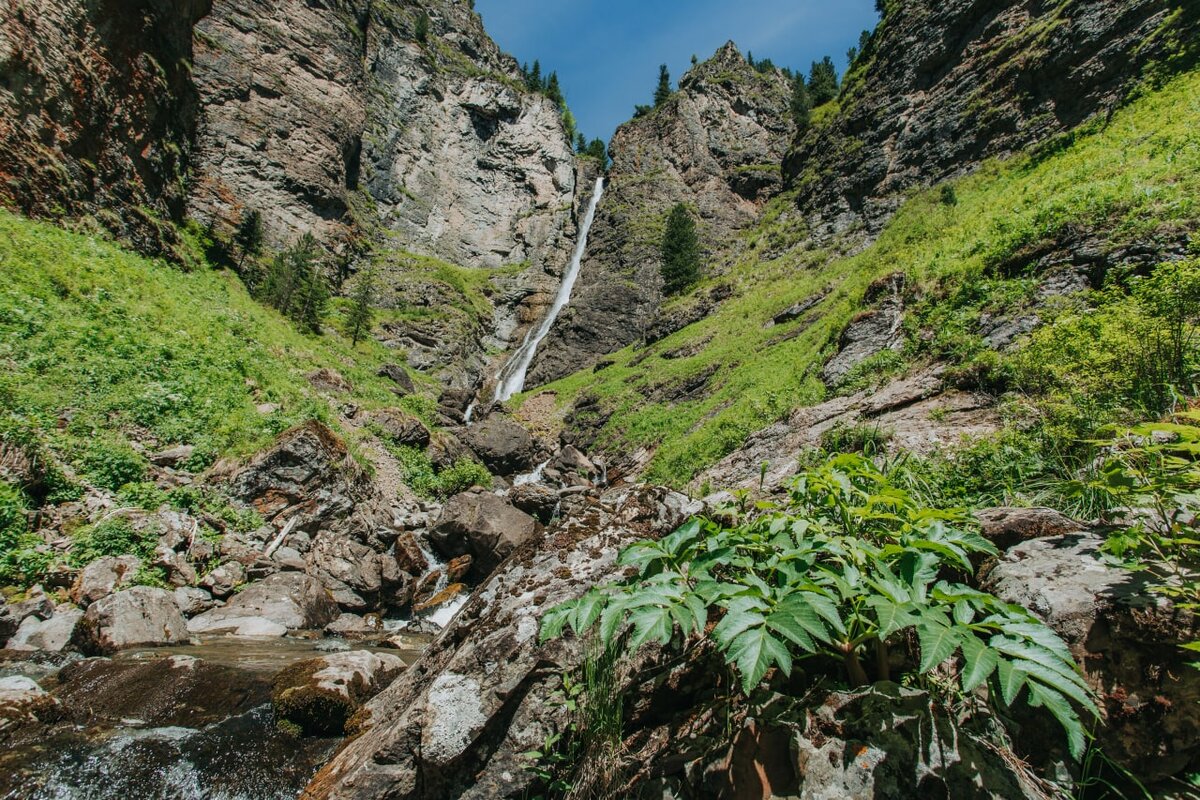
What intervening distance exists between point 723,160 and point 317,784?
5814 cm

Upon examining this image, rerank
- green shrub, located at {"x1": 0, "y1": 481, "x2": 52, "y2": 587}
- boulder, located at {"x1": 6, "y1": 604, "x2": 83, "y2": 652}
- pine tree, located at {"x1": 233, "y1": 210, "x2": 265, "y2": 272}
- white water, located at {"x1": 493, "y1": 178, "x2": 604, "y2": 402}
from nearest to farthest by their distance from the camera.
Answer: boulder, located at {"x1": 6, "y1": 604, "x2": 83, "y2": 652} → green shrub, located at {"x1": 0, "y1": 481, "x2": 52, "y2": 587} → pine tree, located at {"x1": 233, "y1": 210, "x2": 265, "y2": 272} → white water, located at {"x1": 493, "y1": 178, "x2": 604, "y2": 402}

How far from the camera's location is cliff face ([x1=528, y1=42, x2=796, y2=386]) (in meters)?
41.5

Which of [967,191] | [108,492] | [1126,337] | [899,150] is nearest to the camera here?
[1126,337]

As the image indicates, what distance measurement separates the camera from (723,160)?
52.6 meters

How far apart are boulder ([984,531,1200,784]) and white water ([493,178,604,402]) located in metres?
37.2

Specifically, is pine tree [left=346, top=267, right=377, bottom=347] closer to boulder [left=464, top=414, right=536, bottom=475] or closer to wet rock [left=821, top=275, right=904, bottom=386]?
boulder [left=464, top=414, right=536, bottom=475]

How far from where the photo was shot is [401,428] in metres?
19.5

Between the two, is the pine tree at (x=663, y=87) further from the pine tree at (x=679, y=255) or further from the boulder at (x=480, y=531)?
the boulder at (x=480, y=531)

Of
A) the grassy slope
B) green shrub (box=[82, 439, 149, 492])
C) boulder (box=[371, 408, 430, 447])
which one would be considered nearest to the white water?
the grassy slope

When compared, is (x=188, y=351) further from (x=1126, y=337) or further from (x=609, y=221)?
(x=609, y=221)

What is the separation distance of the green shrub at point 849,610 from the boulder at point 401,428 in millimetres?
18307

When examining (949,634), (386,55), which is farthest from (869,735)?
(386,55)

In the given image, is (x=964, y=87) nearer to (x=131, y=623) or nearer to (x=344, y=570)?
(x=344, y=570)

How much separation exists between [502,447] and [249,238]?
23673 millimetres
